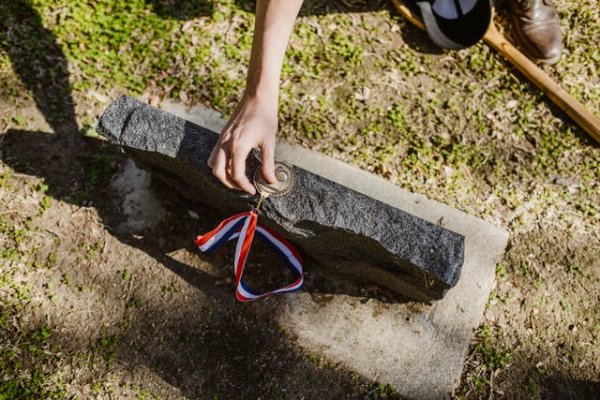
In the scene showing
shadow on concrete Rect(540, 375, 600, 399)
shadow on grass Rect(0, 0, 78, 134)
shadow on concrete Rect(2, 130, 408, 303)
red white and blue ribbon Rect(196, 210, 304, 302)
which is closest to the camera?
red white and blue ribbon Rect(196, 210, 304, 302)

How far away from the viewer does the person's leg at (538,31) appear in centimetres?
389

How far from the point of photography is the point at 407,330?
9.78 feet

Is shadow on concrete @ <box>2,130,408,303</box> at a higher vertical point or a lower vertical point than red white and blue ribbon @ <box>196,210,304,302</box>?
lower

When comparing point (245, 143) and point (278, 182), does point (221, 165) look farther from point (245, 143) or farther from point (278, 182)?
point (278, 182)

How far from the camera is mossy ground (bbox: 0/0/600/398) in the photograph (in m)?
3.01

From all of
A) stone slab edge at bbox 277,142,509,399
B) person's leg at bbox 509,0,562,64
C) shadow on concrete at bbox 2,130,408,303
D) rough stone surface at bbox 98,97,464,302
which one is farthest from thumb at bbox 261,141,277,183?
person's leg at bbox 509,0,562,64

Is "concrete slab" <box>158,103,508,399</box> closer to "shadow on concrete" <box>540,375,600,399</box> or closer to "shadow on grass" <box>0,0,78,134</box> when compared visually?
"shadow on concrete" <box>540,375,600,399</box>

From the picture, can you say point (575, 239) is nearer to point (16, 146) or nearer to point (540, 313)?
point (540, 313)

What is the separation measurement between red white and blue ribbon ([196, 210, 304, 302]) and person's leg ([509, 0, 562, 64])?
2630 mm

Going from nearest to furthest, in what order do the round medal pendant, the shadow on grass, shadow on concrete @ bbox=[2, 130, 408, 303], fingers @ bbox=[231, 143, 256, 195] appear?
fingers @ bbox=[231, 143, 256, 195], the round medal pendant, shadow on concrete @ bbox=[2, 130, 408, 303], the shadow on grass

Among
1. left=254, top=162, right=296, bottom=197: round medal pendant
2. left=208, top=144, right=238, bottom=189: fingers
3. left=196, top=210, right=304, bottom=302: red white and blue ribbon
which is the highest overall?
left=208, top=144, right=238, bottom=189: fingers

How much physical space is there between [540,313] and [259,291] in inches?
72.1

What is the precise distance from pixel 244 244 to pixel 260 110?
2.46 ft

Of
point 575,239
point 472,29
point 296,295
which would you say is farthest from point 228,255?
point 472,29
